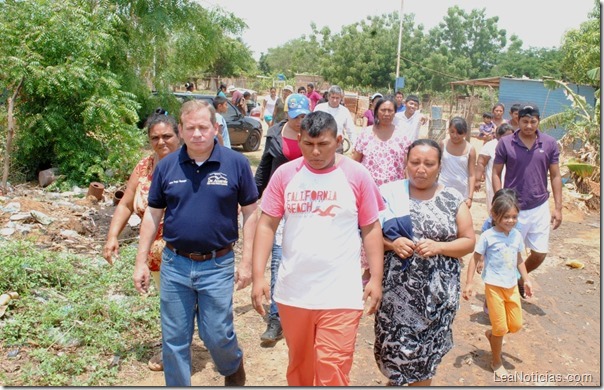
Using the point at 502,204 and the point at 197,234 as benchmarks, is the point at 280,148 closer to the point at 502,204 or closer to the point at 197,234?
the point at 197,234

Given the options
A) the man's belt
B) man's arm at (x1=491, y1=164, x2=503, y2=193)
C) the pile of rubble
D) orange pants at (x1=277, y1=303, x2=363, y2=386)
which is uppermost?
man's arm at (x1=491, y1=164, x2=503, y2=193)

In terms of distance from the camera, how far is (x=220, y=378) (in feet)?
13.3

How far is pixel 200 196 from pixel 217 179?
14cm

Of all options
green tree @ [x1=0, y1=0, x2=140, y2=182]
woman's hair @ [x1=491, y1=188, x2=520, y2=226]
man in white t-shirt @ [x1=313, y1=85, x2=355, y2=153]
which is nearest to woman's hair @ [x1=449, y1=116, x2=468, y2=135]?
man in white t-shirt @ [x1=313, y1=85, x2=355, y2=153]

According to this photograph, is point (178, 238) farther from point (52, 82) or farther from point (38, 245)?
point (52, 82)

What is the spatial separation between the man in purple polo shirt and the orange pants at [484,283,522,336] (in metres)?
1.28

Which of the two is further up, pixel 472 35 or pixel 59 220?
pixel 472 35

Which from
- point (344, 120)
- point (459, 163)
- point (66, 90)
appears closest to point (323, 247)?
point (459, 163)

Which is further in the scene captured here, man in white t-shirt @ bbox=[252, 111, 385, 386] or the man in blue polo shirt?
the man in blue polo shirt

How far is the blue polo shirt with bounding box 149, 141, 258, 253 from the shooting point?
3248mm

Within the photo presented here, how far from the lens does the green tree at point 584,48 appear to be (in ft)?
71.3

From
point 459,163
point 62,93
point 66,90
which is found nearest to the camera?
point 459,163

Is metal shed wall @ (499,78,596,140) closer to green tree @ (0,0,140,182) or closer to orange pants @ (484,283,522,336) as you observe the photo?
green tree @ (0,0,140,182)

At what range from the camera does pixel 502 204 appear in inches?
174
